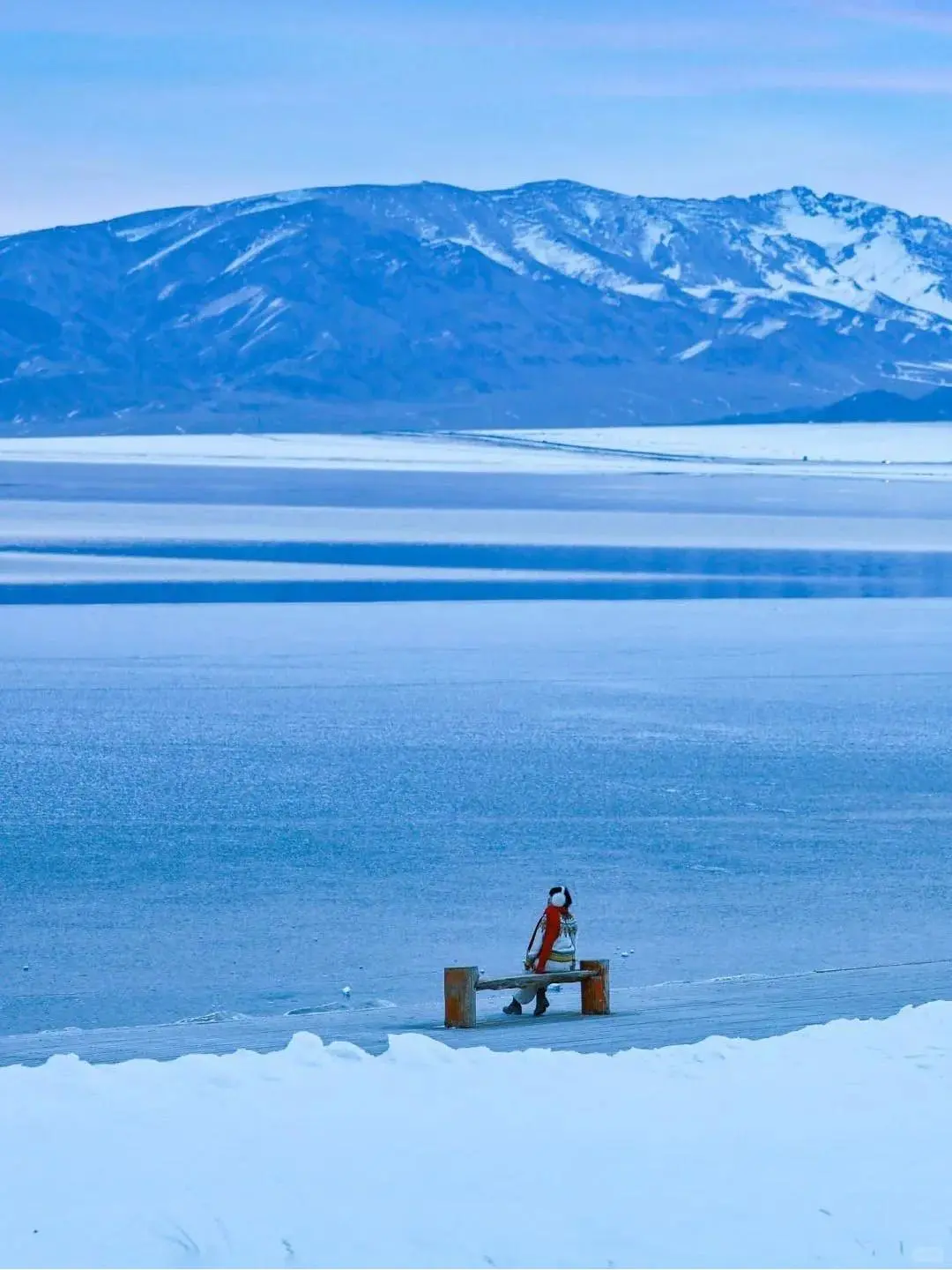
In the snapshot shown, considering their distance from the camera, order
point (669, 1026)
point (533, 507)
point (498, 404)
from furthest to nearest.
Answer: point (498, 404), point (533, 507), point (669, 1026)

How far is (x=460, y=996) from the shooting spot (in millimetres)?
7730

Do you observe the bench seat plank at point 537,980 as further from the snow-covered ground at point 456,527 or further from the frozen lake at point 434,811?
the snow-covered ground at point 456,527

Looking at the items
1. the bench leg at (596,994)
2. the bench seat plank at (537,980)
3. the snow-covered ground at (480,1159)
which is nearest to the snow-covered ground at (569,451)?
the bench leg at (596,994)

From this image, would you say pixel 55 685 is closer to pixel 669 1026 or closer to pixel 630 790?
pixel 630 790

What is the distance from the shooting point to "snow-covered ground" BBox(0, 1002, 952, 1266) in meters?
5.02

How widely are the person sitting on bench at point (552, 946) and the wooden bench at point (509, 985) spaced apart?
0.06 metres

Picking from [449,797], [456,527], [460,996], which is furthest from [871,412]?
[460,996]

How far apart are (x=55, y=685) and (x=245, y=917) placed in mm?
8961

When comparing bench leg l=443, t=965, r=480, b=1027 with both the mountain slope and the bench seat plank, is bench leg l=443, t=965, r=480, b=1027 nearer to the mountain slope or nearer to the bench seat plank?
the bench seat plank

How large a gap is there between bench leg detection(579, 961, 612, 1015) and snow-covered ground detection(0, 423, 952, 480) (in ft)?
255

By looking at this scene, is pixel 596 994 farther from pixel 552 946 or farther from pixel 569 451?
→ pixel 569 451

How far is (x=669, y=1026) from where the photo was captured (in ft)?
25.5

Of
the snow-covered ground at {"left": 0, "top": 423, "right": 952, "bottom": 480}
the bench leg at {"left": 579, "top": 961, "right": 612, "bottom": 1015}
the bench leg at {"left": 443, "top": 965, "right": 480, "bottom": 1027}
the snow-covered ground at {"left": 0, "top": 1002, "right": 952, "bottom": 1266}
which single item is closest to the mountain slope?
the snow-covered ground at {"left": 0, "top": 423, "right": 952, "bottom": 480}

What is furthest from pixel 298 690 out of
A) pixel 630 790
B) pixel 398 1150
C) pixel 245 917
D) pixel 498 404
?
pixel 498 404
